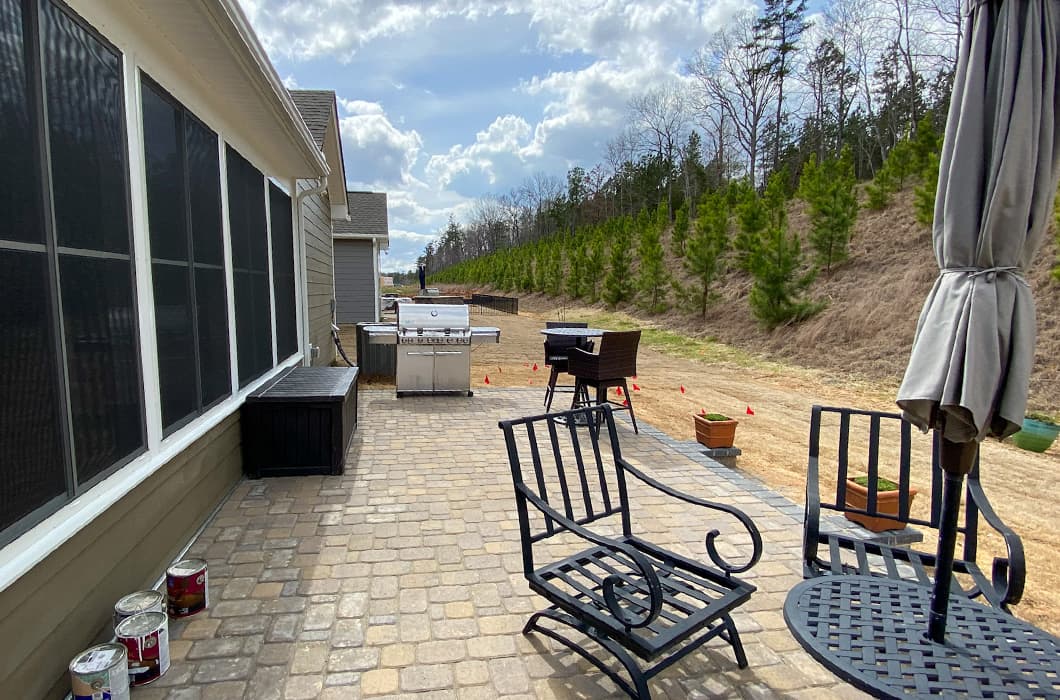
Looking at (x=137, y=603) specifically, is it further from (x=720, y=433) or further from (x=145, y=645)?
(x=720, y=433)

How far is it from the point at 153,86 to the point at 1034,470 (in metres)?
7.96

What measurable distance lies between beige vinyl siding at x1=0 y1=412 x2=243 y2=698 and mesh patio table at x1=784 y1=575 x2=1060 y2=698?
7.52 ft

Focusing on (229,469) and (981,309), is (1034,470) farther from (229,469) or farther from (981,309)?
(229,469)

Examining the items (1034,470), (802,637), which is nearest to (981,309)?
(802,637)

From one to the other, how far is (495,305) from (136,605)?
27527mm

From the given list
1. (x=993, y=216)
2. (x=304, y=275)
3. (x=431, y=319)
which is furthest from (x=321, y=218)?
(x=993, y=216)

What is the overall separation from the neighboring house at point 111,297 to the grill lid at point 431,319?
9.55 feet

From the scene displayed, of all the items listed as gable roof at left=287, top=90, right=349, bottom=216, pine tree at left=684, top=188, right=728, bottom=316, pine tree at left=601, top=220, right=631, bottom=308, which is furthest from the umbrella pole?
pine tree at left=601, top=220, right=631, bottom=308

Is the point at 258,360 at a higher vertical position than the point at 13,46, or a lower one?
lower

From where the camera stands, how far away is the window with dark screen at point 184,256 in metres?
2.73

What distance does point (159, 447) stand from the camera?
8.83 ft

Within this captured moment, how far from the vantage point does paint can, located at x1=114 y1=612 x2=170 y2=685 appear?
201cm

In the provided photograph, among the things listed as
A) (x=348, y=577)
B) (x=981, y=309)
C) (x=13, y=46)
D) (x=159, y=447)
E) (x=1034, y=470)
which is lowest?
(x=1034, y=470)

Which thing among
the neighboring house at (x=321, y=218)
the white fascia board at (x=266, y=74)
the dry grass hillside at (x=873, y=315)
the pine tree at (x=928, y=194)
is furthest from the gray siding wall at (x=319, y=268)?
the pine tree at (x=928, y=194)
